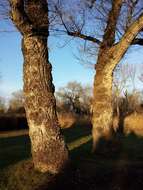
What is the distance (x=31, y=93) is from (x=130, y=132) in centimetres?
2141

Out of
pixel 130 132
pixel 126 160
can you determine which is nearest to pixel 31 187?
pixel 126 160

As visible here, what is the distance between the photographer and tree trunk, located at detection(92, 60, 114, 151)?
1577 cm

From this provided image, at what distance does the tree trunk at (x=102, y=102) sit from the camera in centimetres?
1577

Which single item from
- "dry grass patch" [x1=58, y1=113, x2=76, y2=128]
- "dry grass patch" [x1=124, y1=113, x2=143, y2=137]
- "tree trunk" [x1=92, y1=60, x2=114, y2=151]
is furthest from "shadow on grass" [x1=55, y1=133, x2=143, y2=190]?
"dry grass patch" [x1=58, y1=113, x2=76, y2=128]

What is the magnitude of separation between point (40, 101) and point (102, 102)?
3.86 meters

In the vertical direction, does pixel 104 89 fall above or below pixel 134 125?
above

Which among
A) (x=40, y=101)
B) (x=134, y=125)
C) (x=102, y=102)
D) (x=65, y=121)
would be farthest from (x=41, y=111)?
(x=65, y=121)

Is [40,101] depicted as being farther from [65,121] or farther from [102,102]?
[65,121]

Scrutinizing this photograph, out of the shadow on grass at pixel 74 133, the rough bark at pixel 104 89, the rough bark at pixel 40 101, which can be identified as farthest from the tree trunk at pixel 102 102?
the shadow on grass at pixel 74 133

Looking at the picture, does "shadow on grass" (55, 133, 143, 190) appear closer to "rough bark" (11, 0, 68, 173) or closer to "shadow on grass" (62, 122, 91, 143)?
"rough bark" (11, 0, 68, 173)

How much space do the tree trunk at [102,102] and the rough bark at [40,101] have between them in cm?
341

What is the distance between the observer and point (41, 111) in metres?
12.4

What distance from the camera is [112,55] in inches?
608

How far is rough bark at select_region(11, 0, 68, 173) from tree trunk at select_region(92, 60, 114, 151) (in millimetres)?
3407
